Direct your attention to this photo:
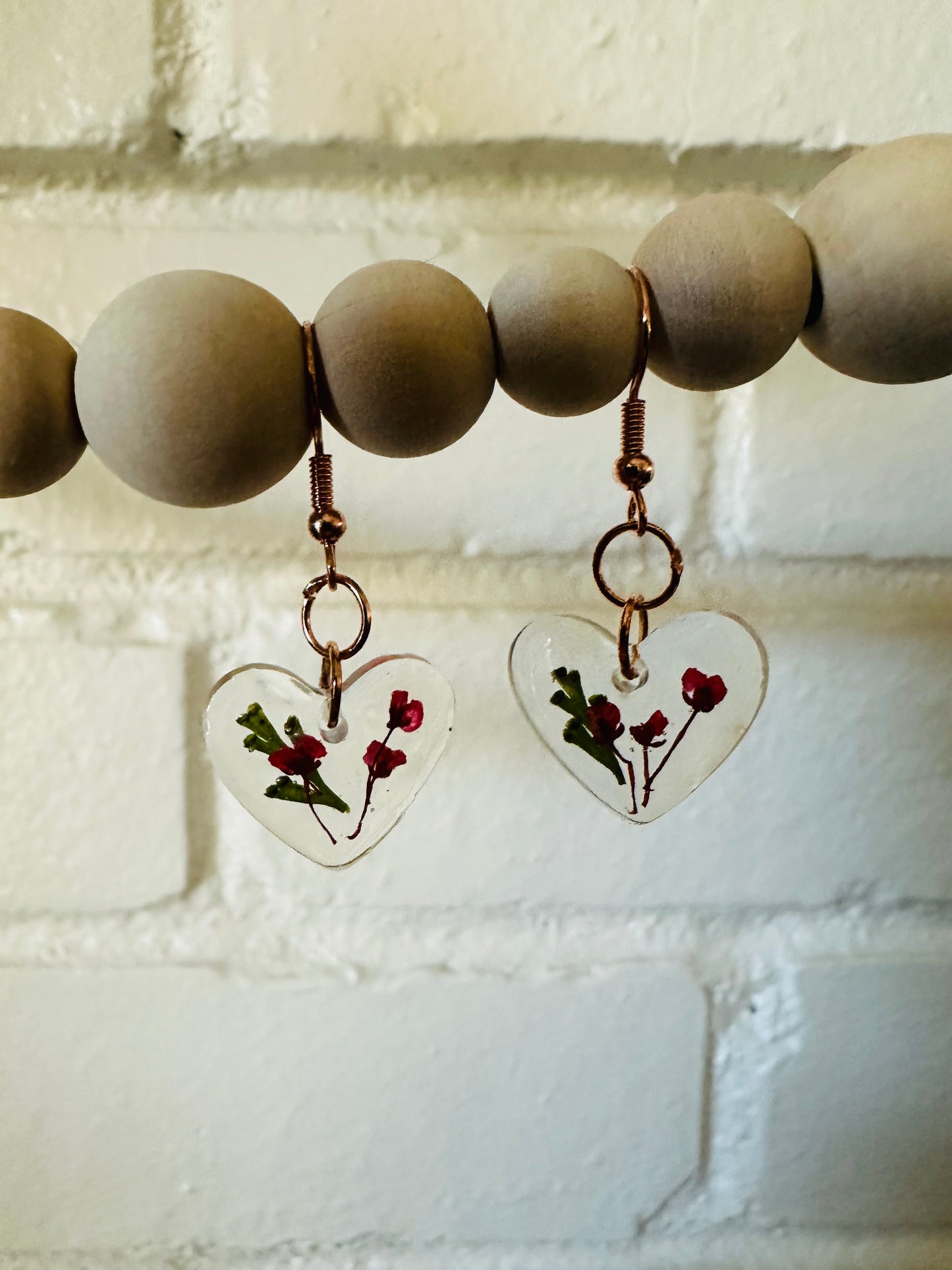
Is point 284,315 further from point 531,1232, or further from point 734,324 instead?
point 531,1232

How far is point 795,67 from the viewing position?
310 millimetres

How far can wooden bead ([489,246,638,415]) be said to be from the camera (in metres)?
0.18

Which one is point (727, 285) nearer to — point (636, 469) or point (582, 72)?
point (636, 469)

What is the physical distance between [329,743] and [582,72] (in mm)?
223

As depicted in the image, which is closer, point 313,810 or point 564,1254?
point 313,810

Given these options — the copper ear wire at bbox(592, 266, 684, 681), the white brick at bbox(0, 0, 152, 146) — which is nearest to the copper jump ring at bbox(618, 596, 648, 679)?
the copper ear wire at bbox(592, 266, 684, 681)

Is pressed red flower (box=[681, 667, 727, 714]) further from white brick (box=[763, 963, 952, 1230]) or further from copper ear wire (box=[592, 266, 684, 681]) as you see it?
white brick (box=[763, 963, 952, 1230])

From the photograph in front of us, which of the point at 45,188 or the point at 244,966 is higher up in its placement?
the point at 45,188

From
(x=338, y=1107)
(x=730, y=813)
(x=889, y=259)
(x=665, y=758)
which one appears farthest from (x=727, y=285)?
(x=338, y=1107)

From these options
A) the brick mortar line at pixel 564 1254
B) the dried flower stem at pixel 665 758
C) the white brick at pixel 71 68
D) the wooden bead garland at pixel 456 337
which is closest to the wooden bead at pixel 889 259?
the wooden bead garland at pixel 456 337

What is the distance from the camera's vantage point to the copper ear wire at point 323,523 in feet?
0.60

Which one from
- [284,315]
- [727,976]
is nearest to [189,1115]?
[727,976]

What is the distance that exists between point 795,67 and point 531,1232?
431 mm

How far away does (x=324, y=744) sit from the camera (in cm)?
26
